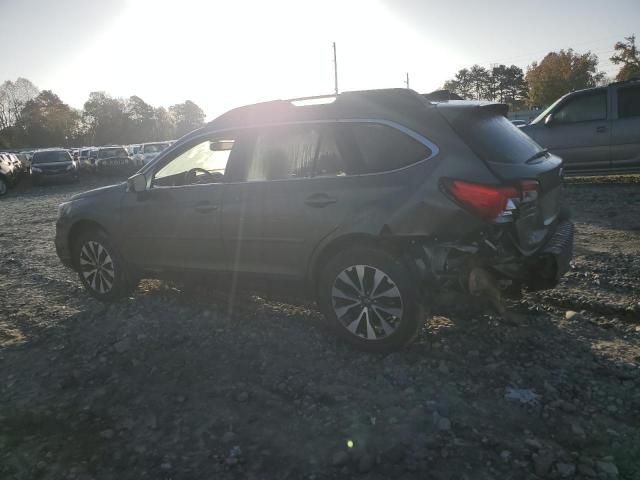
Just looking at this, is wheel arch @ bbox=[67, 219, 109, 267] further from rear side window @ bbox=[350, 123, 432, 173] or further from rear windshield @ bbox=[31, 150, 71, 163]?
rear windshield @ bbox=[31, 150, 71, 163]

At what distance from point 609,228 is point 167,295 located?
586 centimetres

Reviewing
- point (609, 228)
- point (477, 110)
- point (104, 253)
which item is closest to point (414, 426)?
point (477, 110)

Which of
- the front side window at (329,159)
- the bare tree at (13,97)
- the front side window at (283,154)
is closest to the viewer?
the front side window at (329,159)

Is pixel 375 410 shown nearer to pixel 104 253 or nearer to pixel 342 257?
pixel 342 257

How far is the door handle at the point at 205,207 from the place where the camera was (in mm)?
4259

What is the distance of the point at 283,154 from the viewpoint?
13.1 ft

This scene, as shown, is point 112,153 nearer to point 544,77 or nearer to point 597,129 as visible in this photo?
point 597,129

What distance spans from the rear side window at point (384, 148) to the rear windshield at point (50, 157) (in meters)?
24.4

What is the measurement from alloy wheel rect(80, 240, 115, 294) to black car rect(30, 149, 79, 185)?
21174 mm

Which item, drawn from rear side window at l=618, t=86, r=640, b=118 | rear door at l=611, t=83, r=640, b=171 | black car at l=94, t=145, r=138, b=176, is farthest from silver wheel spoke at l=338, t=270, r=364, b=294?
black car at l=94, t=145, r=138, b=176

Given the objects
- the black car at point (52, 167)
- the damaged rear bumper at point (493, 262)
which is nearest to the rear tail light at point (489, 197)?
the damaged rear bumper at point (493, 262)

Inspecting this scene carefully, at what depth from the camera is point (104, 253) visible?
16.9 ft

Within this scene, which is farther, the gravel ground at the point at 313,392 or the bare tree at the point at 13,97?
the bare tree at the point at 13,97

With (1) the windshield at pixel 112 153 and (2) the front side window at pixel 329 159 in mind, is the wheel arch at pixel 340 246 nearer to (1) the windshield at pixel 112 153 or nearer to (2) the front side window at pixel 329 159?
(2) the front side window at pixel 329 159
